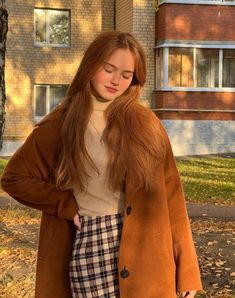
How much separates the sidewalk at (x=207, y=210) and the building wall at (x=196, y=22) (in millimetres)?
10759

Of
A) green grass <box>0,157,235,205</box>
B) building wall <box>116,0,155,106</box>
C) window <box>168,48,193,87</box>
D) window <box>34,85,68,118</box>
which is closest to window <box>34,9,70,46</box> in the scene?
window <box>34,85,68,118</box>

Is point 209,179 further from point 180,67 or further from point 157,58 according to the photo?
point 157,58

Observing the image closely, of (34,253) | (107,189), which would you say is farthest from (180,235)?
(34,253)

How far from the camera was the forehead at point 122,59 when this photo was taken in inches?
95.0

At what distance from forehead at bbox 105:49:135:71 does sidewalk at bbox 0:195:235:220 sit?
257 inches

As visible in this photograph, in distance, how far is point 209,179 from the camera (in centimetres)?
1309

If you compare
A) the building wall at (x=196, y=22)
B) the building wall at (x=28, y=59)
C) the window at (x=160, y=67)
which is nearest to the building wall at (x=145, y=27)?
the window at (x=160, y=67)

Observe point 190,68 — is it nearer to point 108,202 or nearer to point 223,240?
point 223,240

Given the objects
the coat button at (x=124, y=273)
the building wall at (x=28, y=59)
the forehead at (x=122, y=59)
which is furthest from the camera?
the building wall at (x=28, y=59)

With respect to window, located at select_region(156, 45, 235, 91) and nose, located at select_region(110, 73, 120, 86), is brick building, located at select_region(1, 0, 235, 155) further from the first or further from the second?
nose, located at select_region(110, 73, 120, 86)

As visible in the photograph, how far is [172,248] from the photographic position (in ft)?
8.05

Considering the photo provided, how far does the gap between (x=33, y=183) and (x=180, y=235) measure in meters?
0.64

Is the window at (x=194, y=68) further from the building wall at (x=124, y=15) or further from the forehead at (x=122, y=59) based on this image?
the forehead at (x=122, y=59)

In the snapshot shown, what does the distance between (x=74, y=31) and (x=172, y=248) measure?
789 inches
